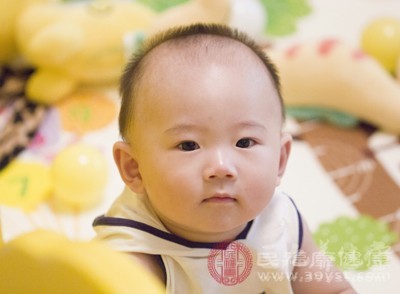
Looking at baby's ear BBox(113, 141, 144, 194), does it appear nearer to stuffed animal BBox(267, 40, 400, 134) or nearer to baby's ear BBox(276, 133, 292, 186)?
baby's ear BBox(276, 133, 292, 186)

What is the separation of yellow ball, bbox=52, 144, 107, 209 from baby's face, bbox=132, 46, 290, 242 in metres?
0.38

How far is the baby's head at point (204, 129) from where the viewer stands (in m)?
0.65

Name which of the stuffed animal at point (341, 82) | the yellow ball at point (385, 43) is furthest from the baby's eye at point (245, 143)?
the yellow ball at point (385, 43)

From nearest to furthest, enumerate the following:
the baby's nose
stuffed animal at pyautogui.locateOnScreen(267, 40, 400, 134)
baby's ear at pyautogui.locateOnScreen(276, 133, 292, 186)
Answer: the baby's nose → baby's ear at pyautogui.locateOnScreen(276, 133, 292, 186) → stuffed animal at pyautogui.locateOnScreen(267, 40, 400, 134)

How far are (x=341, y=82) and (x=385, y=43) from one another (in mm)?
165

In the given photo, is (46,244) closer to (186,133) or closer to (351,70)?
(186,133)

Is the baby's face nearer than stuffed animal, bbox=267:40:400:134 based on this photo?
Yes

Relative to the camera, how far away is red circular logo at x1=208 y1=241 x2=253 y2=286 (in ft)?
2.41

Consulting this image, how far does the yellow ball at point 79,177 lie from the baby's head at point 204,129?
350mm

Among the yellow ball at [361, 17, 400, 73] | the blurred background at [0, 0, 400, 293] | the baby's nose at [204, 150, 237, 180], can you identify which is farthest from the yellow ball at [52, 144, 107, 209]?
the yellow ball at [361, 17, 400, 73]

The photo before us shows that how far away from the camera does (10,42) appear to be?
1335 millimetres

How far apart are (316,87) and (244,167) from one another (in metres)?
0.63

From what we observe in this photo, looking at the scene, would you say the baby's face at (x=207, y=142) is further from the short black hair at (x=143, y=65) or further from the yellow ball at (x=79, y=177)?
the yellow ball at (x=79, y=177)

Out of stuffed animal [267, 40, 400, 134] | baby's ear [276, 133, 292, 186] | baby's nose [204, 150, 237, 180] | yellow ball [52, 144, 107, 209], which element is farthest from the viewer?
stuffed animal [267, 40, 400, 134]
